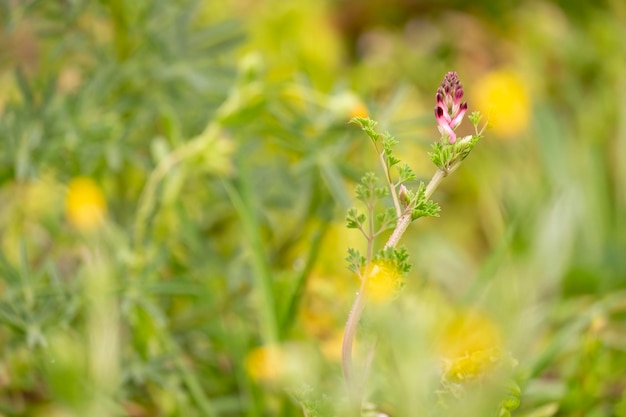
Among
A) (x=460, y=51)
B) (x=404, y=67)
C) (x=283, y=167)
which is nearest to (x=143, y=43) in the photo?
(x=283, y=167)

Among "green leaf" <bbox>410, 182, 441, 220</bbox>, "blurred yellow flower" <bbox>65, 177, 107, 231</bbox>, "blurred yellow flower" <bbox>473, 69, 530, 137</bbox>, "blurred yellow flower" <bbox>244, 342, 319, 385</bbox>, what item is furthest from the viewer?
"blurred yellow flower" <bbox>473, 69, 530, 137</bbox>

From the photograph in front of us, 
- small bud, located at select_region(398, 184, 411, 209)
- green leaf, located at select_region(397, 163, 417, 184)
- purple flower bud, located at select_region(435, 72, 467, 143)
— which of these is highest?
purple flower bud, located at select_region(435, 72, 467, 143)

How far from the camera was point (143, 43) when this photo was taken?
1.17 m

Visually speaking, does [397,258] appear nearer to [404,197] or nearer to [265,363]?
Answer: [404,197]

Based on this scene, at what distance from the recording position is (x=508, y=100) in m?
1.78

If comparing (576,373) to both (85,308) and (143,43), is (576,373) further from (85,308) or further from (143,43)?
(143,43)

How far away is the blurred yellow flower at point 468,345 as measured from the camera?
0.66 metres

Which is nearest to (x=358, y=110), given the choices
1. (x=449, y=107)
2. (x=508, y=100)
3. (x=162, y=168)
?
(x=162, y=168)

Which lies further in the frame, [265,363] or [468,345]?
[265,363]

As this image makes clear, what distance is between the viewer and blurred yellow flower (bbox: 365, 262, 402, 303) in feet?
1.94

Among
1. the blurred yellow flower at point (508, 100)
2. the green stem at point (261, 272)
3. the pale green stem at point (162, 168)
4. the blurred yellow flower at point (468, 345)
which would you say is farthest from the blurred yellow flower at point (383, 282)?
the blurred yellow flower at point (508, 100)

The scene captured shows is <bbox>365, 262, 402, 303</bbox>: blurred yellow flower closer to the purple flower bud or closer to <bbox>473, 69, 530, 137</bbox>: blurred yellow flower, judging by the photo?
the purple flower bud

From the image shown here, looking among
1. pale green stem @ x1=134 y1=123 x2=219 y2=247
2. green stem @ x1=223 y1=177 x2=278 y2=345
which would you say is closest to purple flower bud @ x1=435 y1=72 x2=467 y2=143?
green stem @ x1=223 y1=177 x2=278 y2=345

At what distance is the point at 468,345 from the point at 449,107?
299 mm
